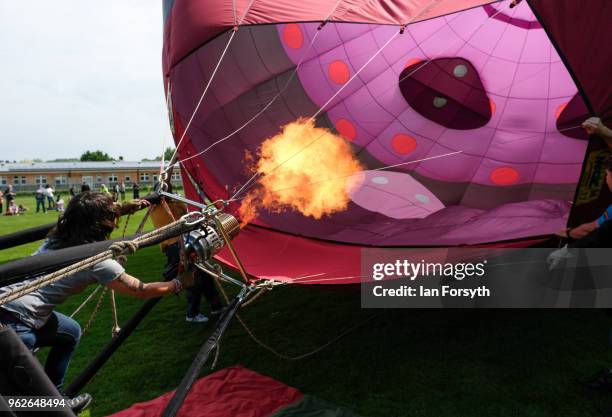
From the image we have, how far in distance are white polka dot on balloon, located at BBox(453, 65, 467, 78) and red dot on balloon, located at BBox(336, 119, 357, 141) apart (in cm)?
126

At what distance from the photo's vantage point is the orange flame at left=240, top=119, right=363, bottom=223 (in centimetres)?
399

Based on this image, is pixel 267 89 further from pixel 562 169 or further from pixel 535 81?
pixel 562 169

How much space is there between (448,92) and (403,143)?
762mm

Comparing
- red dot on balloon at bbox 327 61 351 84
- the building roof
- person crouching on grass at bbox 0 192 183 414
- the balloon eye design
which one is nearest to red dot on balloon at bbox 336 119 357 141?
red dot on balloon at bbox 327 61 351 84

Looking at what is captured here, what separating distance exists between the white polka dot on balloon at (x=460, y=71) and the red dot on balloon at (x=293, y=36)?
171 centimetres

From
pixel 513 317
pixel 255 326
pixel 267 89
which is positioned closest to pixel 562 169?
pixel 513 317

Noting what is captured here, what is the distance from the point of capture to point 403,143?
14.9 feet

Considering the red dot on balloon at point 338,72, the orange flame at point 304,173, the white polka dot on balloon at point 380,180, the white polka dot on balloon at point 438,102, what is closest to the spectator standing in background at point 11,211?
the orange flame at point 304,173

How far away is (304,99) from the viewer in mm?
4281

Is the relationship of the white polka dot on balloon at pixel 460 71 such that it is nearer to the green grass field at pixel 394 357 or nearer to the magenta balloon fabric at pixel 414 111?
the magenta balloon fabric at pixel 414 111

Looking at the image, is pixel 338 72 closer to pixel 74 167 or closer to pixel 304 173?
pixel 304 173

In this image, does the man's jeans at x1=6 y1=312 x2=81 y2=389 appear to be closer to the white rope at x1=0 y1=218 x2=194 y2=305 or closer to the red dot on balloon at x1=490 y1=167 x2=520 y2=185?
the white rope at x1=0 y1=218 x2=194 y2=305

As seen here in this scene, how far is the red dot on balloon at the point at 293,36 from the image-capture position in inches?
160

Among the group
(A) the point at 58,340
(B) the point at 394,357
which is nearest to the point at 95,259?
(A) the point at 58,340
